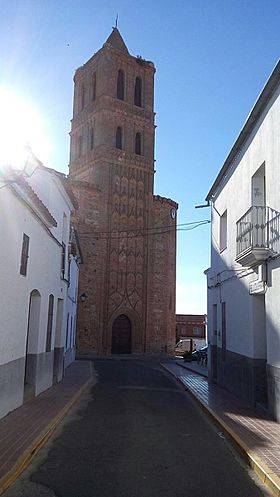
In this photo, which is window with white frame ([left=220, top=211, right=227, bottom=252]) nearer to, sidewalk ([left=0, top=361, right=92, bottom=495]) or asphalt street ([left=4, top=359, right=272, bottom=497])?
asphalt street ([left=4, top=359, right=272, bottom=497])

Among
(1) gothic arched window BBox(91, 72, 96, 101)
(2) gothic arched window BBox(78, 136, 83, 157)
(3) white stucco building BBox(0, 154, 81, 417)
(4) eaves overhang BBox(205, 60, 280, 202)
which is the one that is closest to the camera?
(3) white stucco building BBox(0, 154, 81, 417)

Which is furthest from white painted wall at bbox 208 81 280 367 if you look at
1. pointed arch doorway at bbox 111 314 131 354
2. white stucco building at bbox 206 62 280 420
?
pointed arch doorway at bbox 111 314 131 354

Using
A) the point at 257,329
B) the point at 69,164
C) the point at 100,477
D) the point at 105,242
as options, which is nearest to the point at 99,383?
the point at 257,329

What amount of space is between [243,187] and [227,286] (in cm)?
312

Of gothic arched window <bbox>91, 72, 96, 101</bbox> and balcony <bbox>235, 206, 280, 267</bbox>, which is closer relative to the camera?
balcony <bbox>235, 206, 280, 267</bbox>

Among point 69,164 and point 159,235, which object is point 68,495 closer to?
point 159,235

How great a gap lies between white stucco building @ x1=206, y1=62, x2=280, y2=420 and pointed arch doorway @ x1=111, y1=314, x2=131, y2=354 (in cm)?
1923

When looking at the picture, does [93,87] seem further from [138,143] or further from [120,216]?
[120,216]

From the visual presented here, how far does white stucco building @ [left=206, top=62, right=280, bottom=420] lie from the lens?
28.9ft

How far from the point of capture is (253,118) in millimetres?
10125

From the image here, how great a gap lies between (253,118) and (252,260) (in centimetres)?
305

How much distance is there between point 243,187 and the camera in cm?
1134

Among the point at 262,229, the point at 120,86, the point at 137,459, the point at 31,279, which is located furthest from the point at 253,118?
the point at 120,86

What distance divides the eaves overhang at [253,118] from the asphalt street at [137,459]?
20.3ft
